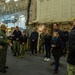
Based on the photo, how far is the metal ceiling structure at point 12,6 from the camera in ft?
107

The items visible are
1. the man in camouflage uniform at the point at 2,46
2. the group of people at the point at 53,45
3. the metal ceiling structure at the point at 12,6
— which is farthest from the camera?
the metal ceiling structure at the point at 12,6

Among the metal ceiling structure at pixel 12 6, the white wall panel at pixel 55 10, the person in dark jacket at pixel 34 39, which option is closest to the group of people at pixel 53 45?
the person in dark jacket at pixel 34 39

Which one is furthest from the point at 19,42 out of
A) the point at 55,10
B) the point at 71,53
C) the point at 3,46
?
the point at 71,53

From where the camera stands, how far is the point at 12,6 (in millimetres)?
Answer: 34750

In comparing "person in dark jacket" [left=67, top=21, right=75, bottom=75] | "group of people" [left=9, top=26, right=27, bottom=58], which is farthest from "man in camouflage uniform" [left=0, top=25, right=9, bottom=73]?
"group of people" [left=9, top=26, right=27, bottom=58]

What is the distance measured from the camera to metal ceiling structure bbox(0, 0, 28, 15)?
107ft

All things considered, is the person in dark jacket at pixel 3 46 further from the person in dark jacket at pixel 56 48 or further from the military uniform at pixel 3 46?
the person in dark jacket at pixel 56 48

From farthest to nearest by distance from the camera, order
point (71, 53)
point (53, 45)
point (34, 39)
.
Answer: point (34, 39), point (53, 45), point (71, 53)

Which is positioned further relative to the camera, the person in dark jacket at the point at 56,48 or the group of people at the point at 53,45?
the person in dark jacket at the point at 56,48

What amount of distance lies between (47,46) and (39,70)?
314cm

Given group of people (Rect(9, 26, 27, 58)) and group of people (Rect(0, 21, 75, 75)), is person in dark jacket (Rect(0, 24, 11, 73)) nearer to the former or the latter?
group of people (Rect(0, 21, 75, 75))

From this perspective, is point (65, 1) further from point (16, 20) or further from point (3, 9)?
point (3, 9)

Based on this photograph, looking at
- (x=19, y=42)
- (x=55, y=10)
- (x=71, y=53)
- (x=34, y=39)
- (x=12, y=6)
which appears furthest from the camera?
(x=12, y=6)

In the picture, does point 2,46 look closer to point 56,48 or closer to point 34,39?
point 56,48
